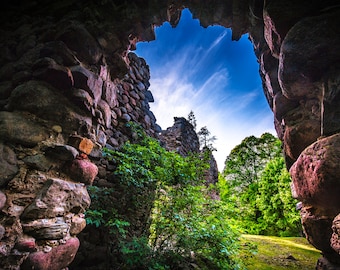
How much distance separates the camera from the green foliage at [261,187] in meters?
9.02

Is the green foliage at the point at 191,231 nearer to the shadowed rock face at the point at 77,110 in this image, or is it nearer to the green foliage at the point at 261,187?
the green foliage at the point at 261,187

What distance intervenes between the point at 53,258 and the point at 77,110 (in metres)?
1.17

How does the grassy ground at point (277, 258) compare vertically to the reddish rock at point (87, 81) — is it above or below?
below

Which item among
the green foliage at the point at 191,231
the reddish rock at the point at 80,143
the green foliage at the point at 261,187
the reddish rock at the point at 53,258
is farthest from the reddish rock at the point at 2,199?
the green foliage at the point at 261,187

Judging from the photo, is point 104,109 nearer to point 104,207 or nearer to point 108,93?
point 108,93

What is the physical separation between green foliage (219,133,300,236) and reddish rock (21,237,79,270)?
9.73 ft

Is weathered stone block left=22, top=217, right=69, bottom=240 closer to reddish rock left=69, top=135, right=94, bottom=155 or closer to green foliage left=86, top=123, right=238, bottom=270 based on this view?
reddish rock left=69, top=135, right=94, bottom=155

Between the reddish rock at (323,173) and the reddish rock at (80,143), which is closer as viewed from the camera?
the reddish rock at (323,173)

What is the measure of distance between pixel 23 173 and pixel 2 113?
47cm

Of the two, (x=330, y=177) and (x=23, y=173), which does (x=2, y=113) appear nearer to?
(x=23, y=173)

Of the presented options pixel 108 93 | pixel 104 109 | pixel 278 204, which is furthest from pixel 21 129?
pixel 278 204

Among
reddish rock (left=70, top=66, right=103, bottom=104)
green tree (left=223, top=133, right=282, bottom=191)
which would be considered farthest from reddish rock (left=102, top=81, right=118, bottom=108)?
green tree (left=223, top=133, right=282, bottom=191)

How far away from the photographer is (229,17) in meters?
2.76

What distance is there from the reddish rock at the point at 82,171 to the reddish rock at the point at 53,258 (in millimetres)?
477
